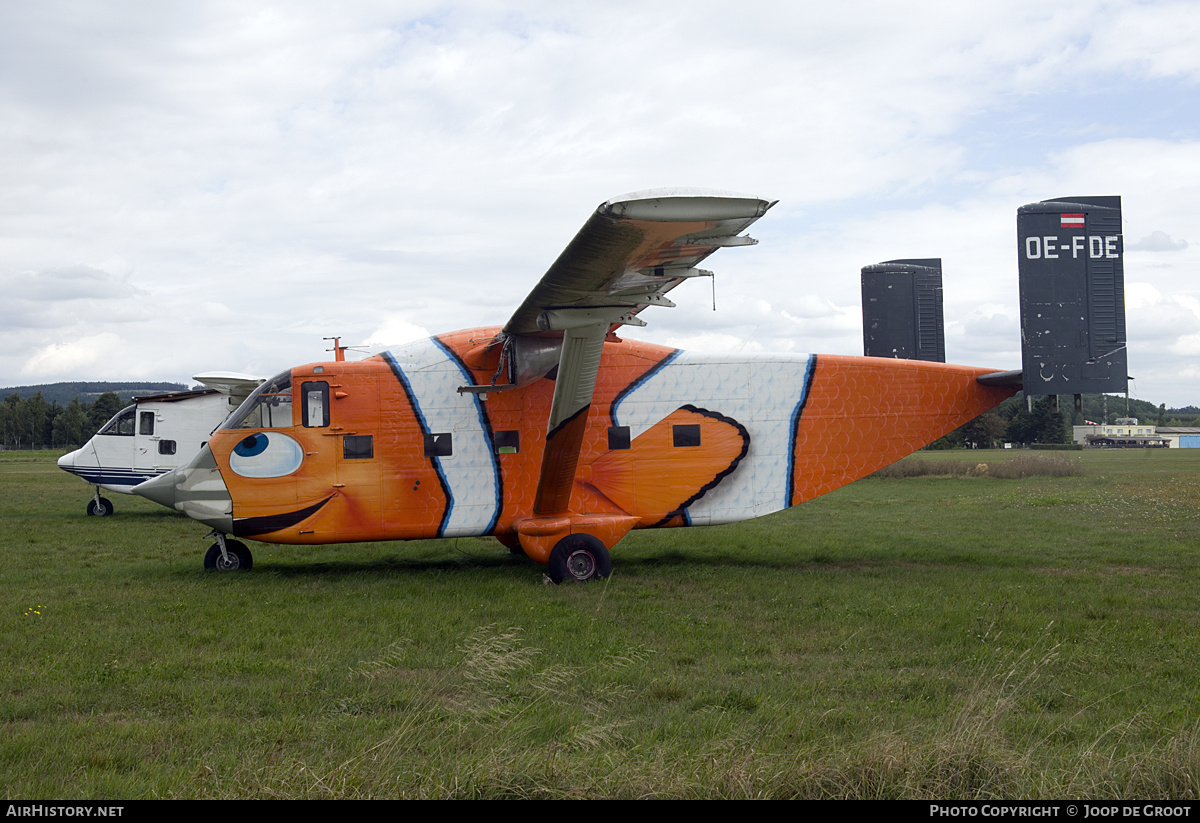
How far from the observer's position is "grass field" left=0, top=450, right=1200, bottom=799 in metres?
4.06

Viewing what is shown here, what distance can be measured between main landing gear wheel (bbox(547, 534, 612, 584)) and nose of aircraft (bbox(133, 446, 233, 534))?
443cm

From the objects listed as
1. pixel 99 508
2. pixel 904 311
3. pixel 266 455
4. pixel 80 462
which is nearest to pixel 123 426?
pixel 80 462

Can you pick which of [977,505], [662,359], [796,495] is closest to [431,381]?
[662,359]

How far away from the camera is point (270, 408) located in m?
11.2

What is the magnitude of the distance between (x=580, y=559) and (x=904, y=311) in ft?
22.7

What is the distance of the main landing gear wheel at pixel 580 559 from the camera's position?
10.7 meters

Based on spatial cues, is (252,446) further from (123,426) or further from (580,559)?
(123,426)

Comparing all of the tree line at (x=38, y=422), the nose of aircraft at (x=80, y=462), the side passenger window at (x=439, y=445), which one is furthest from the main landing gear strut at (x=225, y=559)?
the tree line at (x=38, y=422)

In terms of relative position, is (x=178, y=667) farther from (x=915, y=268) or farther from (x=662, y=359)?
(x=915, y=268)

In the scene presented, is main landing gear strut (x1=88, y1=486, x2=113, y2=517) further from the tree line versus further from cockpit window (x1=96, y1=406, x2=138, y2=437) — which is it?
the tree line

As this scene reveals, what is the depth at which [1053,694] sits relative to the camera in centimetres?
570
